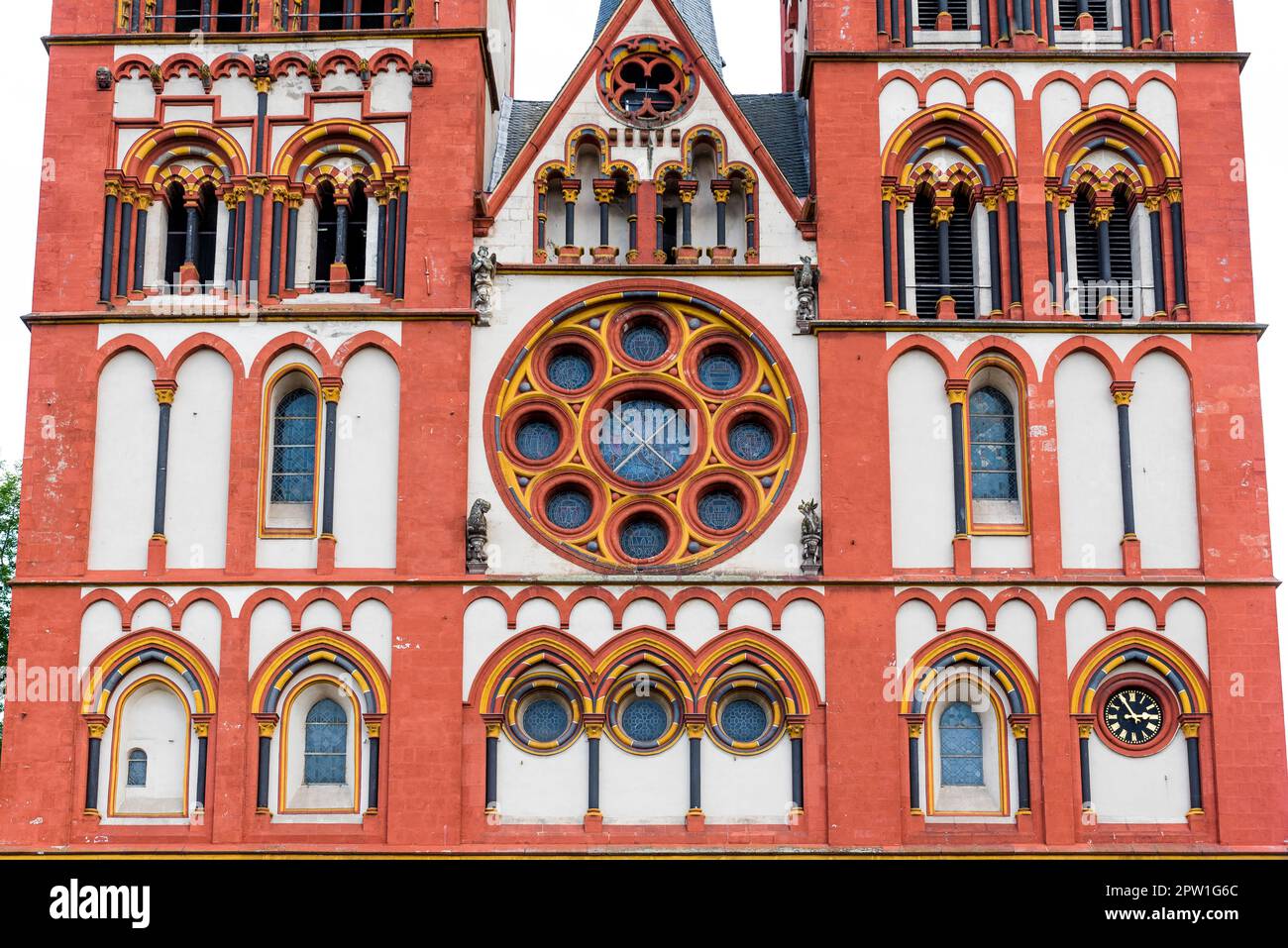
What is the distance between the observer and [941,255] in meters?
37.7

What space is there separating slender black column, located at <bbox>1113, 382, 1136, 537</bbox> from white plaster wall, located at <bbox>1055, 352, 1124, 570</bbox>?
104mm

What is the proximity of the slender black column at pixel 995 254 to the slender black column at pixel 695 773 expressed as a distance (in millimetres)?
9690

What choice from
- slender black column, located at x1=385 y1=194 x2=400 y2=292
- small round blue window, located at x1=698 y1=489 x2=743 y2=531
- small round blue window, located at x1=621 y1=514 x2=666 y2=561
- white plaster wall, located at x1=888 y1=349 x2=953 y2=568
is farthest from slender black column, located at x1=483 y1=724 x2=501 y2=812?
slender black column, located at x1=385 y1=194 x2=400 y2=292

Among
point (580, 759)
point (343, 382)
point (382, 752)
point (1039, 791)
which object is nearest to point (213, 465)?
point (343, 382)

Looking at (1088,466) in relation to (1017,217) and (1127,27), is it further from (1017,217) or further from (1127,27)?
(1127,27)

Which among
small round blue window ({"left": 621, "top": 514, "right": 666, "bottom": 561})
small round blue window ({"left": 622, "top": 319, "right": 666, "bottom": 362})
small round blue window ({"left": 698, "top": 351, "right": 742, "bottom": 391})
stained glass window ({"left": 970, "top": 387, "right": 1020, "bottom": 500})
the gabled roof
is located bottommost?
small round blue window ({"left": 621, "top": 514, "right": 666, "bottom": 561})

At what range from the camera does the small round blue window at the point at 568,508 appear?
120 feet

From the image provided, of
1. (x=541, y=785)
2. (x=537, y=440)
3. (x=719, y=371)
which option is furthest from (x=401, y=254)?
(x=541, y=785)

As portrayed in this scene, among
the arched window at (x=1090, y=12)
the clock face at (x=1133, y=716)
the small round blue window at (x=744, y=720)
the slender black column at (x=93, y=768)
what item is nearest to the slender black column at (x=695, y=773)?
the small round blue window at (x=744, y=720)

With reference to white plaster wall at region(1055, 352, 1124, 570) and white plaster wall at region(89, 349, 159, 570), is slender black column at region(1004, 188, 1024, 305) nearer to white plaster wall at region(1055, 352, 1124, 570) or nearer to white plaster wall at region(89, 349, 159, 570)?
white plaster wall at region(1055, 352, 1124, 570)

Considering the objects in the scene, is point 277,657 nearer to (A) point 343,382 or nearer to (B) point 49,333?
(A) point 343,382

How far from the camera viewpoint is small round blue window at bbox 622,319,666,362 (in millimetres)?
37562

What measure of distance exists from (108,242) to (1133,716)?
20491 millimetres

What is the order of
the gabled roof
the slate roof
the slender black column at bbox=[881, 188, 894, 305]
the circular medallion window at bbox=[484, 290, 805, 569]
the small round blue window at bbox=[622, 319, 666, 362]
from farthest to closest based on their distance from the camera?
the gabled roof
the slate roof
the small round blue window at bbox=[622, 319, 666, 362]
the slender black column at bbox=[881, 188, 894, 305]
the circular medallion window at bbox=[484, 290, 805, 569]
